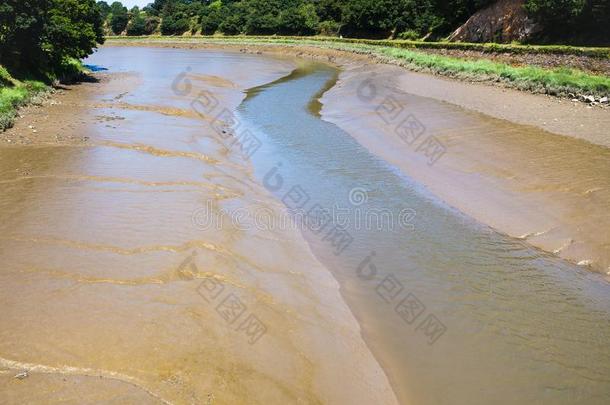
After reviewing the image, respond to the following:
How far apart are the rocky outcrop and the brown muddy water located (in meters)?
32.4

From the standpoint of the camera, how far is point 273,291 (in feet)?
25.1

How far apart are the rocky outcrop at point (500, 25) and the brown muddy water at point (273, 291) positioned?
32400 millimetres

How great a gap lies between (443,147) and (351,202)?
5.30m

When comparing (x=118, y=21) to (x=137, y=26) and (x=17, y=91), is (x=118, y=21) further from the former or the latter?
(x=17, y=91)

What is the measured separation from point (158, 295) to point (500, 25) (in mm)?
42726

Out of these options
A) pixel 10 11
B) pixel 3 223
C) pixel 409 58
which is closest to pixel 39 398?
pixel 3 223

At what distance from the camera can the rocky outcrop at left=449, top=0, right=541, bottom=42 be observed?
39.2 metres

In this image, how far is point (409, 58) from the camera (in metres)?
39.8

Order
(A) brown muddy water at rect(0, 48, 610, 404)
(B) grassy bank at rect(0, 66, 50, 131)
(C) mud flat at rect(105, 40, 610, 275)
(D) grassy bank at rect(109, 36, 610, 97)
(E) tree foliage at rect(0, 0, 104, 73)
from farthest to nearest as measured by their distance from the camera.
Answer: (E) tree foliage at rect(0, 0, 104, 73) → (D) grassy bank at rect(109, 36, 610, 97) → (B) grassy bank at rect(0, 66, 50, 131) → (C) mud flat at rect(105, 40, 610, 275) → (A) brown muddy water at rect(0, 48, 610, 404)

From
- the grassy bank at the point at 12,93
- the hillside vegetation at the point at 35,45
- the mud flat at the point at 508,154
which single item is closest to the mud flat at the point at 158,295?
the grassy bank at the point at 12,93

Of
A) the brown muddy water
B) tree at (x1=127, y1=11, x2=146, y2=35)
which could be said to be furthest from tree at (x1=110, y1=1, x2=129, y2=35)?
the brown muddy water

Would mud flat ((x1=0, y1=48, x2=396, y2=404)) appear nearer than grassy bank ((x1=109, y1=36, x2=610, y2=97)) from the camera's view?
Yes

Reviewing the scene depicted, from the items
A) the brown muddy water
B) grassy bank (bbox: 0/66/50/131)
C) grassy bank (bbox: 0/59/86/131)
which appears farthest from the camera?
grassy bank (bbox: 0/59/86/131)

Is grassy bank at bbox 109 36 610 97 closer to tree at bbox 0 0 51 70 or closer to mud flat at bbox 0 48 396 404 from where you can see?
mud flat at bbox 0 48 396 404
